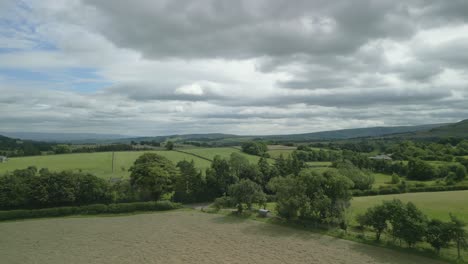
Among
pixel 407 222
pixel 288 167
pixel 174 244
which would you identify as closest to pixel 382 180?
pixel 288 167

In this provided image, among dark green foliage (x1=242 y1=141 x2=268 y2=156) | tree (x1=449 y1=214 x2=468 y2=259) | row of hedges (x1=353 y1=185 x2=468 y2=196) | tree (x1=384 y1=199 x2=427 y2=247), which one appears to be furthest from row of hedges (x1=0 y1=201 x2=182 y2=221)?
dark green foliage (x1=242 y1=141 x2=268 y2=156)

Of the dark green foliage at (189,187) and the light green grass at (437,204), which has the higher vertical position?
the dark green foliage at (189,187)

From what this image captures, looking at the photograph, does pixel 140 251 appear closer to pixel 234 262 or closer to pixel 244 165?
pixel 234 262

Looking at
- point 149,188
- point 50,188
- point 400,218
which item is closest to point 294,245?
point 400,218

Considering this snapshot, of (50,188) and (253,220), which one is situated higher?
(50,188)

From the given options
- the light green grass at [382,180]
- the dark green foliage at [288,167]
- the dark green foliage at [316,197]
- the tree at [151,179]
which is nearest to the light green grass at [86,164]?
the tree at [151,179]

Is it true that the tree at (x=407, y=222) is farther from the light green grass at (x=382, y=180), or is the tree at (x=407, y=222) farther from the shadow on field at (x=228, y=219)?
the light green grass at (x=382, y=180)

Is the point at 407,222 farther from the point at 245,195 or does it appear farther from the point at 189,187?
the point at 189,187
